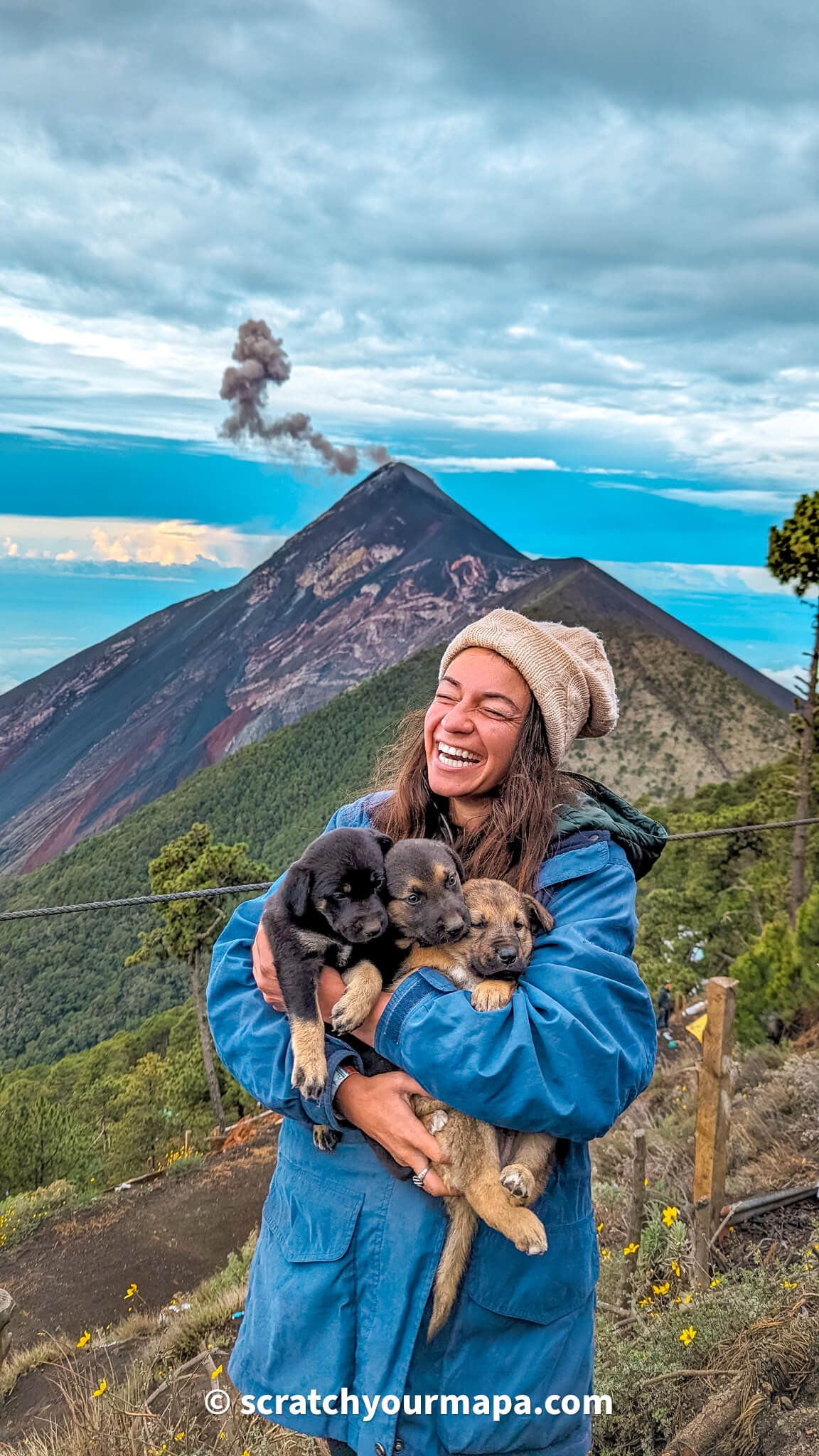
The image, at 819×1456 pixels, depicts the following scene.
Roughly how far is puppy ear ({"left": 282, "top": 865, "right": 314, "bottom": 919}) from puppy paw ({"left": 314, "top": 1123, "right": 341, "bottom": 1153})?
60cm

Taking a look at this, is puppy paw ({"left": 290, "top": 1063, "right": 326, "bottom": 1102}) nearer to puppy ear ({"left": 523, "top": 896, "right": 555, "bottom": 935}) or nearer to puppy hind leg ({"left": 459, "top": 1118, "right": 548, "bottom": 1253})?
puppy hind leg ({"left": 459, "top": 1118, "right": 548, "bottom": 1253})

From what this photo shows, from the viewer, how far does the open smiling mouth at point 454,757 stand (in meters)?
2.94

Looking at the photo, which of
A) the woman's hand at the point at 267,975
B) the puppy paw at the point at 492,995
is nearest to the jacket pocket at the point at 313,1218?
the woman's hand at the point at 267,975

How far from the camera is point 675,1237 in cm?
573

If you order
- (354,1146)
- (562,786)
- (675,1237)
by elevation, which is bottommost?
(675,1237)

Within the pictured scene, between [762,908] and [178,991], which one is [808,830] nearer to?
[762,908]

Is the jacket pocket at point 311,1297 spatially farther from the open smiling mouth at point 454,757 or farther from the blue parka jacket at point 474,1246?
the open smiling mouth at point 454,757

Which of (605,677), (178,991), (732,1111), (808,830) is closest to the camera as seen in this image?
(605,677)

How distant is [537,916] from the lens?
2635mm

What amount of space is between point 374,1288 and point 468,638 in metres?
1.92

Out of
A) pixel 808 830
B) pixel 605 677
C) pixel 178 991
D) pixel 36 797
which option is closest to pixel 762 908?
pixel 808 830

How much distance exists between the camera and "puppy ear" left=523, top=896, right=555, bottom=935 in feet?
8.48

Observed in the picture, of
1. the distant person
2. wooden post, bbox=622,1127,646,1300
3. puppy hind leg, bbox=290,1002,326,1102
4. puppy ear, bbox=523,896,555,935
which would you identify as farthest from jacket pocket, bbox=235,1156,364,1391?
the distant person

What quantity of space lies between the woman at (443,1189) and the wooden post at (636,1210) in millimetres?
3257
